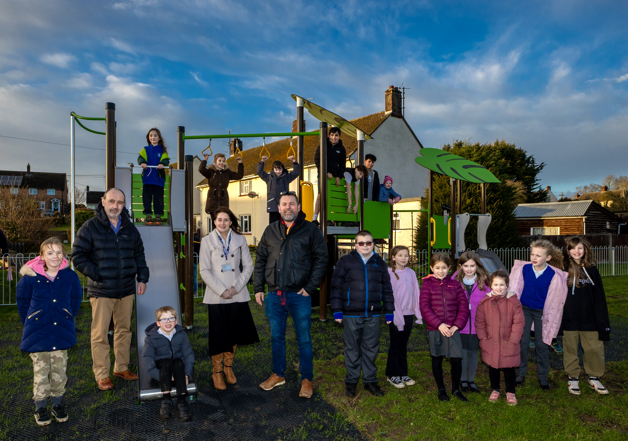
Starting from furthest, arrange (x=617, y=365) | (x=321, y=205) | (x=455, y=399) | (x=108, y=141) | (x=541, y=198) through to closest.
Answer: (x=541, y=198)
(x=321, y=205)
(x=108, y=141)
(x=617, y=365)
(x=455, y=399)

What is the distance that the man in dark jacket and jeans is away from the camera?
449 centimetres

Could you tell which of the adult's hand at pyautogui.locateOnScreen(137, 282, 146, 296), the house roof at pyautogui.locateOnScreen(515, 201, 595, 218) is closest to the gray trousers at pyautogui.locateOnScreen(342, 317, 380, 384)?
the adult's hand at pyautogui.locateOnScreen(137, 282, 146, 296)

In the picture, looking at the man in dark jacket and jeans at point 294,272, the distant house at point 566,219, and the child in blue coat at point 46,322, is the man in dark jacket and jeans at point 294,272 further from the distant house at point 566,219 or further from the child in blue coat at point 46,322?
the distant house at point 566,219

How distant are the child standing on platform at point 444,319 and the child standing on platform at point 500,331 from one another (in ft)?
0.70

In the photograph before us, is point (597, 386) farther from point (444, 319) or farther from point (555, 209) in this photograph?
point (555, 209)

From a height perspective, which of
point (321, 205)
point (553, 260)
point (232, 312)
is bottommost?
point (232, 312)

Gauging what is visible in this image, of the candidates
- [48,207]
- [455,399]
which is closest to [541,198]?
[455,399]

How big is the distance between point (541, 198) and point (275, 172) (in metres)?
36.7

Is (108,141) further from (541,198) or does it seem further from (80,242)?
(541,198)

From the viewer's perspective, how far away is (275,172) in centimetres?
815

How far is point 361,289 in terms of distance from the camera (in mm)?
4527

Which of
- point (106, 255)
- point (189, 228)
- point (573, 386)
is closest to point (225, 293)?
point (106, 255)

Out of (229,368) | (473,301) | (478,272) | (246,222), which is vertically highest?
(246,222)

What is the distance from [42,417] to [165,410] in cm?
109
